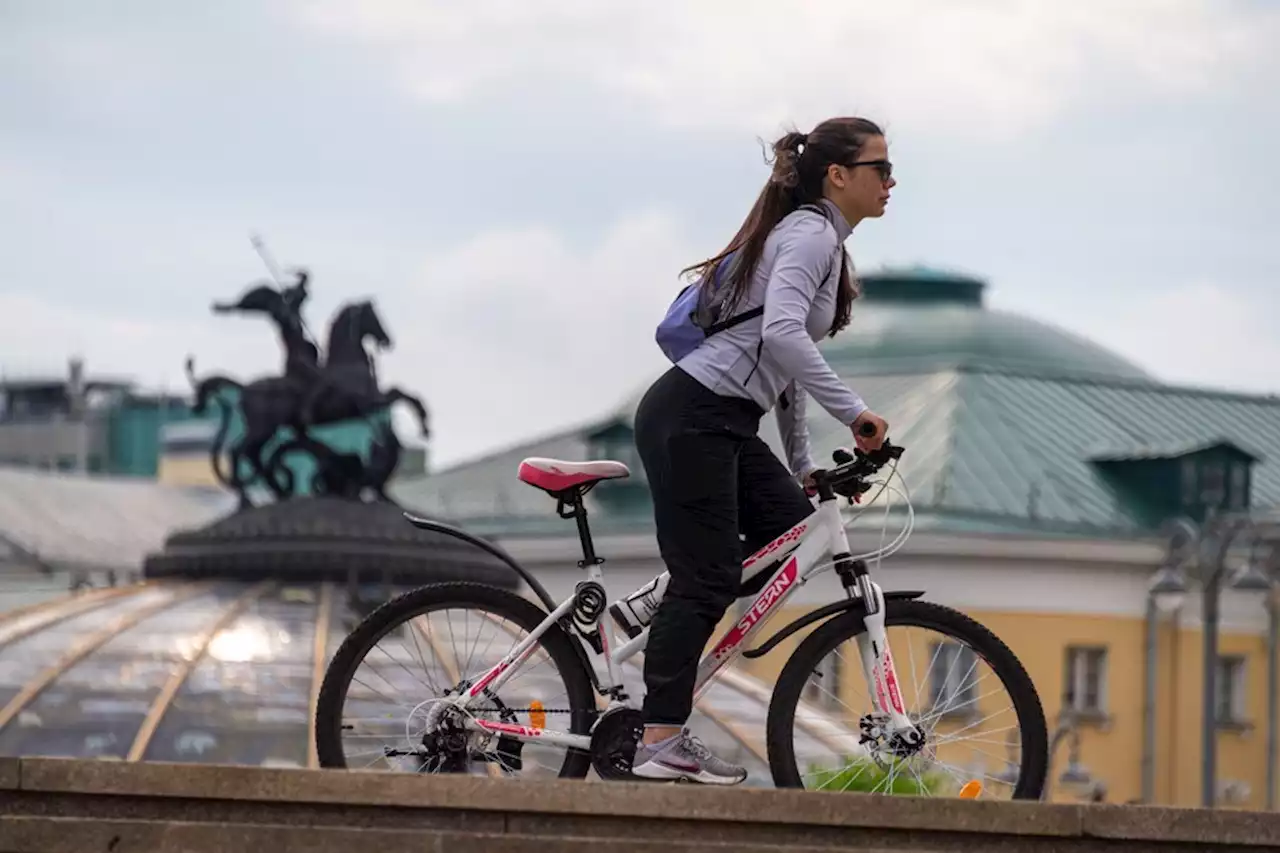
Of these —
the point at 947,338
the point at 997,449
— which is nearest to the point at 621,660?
the point at 997,449

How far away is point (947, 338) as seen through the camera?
6241cm

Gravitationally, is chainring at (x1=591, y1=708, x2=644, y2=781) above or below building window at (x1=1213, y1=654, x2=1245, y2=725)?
below

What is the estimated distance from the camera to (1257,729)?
5238 centimetres

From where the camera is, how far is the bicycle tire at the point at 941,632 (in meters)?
8.84

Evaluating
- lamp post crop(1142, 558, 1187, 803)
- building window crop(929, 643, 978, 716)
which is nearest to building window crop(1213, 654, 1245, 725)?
lamp post crop(1142, 558, 1187, 803)

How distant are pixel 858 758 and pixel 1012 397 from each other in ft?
156

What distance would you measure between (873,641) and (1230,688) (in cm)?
4492

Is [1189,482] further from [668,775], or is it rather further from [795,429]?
[668,775]

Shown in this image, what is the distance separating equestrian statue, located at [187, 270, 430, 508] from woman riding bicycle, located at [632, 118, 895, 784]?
24.6m

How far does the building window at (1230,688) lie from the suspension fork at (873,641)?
44.2 metres

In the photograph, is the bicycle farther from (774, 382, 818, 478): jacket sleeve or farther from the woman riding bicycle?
(774, 382, 818, 478): jacket sleeve

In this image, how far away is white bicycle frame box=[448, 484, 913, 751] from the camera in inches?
349

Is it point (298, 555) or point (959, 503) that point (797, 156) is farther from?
point (959, 503)

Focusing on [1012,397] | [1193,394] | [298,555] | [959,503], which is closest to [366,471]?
[298,555]
